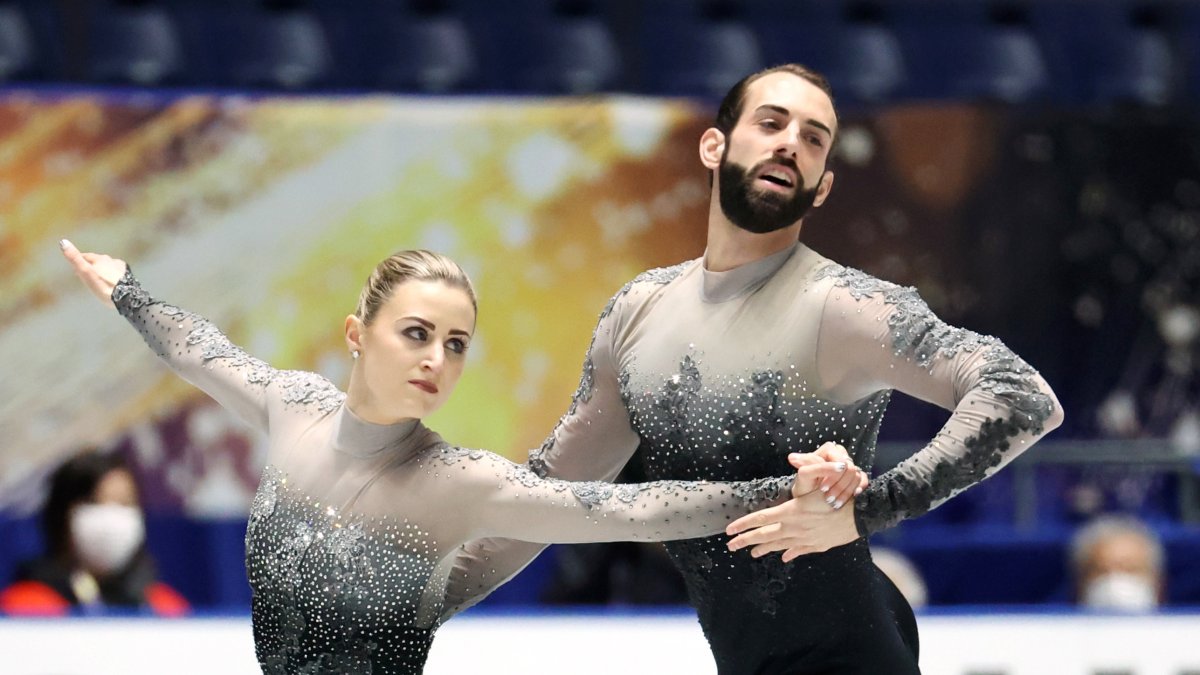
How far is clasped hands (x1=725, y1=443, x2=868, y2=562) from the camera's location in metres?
1.96

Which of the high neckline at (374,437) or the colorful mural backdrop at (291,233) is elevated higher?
the colorful mural backdrop at (291,233)

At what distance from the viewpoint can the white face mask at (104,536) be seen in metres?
4.14

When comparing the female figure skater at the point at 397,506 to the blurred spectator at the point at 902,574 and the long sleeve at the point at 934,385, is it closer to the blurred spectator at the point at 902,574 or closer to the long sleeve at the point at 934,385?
the long sleeve at the point at 934,385

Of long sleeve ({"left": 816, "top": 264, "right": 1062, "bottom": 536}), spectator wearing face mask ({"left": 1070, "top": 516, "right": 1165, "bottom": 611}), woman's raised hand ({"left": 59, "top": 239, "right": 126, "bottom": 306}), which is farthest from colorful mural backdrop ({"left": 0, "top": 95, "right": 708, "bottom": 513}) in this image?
long sleeve ({"left": 816, "top": 264, "right": 1062, "bottom": 536})

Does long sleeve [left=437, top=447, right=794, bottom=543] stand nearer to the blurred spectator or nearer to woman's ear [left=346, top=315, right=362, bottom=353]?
woman's ear [left=346, top=315, right=362, bottom=353]

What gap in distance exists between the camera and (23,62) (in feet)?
16.8

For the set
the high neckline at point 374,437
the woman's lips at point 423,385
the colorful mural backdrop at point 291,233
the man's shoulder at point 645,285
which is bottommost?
the high neckline at point 374,437

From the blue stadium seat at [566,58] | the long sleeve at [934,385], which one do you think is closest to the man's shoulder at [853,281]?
the long sleeve at [934,385]

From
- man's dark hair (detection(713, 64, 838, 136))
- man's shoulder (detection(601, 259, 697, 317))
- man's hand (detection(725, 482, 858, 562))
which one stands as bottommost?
man's hand (detection(725, 482, 858, 562))

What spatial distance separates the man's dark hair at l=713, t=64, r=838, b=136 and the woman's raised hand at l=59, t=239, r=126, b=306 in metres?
1.01

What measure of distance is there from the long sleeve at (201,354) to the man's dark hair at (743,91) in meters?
0.77

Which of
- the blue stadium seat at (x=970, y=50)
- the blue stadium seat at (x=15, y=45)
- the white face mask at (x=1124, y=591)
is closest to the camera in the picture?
the white face mask at (x=1124, y=591)

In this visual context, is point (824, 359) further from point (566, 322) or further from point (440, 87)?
point (440, 87)

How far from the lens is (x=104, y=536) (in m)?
4.15
